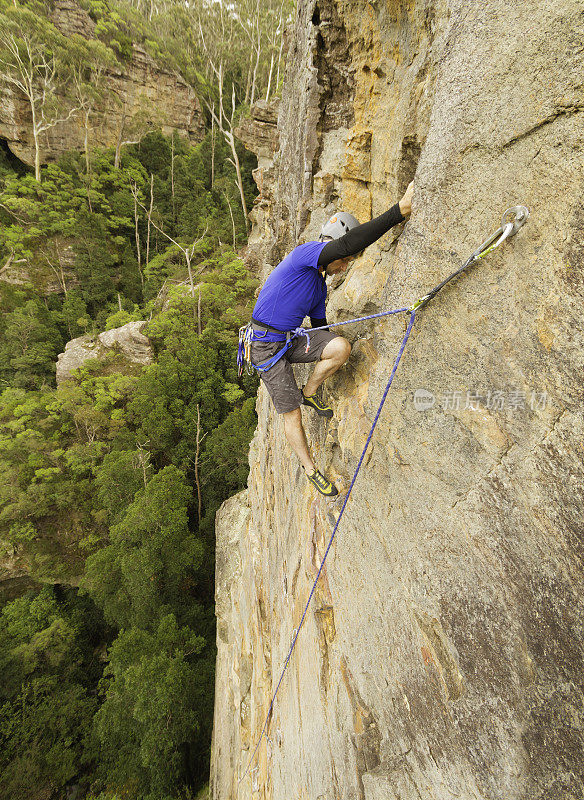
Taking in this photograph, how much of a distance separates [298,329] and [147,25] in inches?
1178

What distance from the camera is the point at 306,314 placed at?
103 inches

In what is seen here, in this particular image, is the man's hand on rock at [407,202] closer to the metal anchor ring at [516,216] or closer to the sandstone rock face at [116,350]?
the metal anchor ring at [516,216]

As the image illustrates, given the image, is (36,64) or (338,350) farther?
(36,64)

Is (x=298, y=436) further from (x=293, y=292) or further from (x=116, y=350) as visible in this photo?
(x=116, y=350)

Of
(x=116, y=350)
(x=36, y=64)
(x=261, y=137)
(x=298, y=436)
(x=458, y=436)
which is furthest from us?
(x=36, y=64)

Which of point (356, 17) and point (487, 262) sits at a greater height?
point (356, 17)

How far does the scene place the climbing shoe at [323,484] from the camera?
2.57m

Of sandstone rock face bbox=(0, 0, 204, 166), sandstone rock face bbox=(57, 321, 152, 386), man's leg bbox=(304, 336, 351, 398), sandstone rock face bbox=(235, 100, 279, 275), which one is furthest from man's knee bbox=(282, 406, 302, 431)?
sandstone rock face bbox=(0, 0, 204, 166)

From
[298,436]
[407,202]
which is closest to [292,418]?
[298,436]

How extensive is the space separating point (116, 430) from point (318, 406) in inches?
461

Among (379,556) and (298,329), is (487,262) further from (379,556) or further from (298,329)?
(379,556)

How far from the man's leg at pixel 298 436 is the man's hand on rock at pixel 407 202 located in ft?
4.93

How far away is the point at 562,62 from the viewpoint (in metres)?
1.18

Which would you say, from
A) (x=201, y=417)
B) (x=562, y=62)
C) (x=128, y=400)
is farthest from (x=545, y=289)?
(x=128, y=400)
